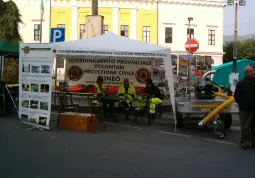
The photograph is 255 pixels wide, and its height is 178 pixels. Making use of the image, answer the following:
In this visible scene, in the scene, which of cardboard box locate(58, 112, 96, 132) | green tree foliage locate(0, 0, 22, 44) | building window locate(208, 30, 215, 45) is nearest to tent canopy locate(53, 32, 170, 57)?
cardboard box locate(58, 112, 96, 132)

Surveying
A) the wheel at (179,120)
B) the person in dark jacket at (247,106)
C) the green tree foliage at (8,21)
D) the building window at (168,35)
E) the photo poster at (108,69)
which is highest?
the building window at (168,35)

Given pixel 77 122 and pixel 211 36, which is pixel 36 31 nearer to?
pixel 211 36

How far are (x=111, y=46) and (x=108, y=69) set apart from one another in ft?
16.3

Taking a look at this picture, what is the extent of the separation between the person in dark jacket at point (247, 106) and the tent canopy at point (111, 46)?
269 centimetres

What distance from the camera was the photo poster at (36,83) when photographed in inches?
382

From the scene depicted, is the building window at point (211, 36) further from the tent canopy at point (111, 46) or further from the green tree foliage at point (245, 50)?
the tent canopy at point (111, 46)

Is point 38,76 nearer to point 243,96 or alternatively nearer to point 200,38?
point 243,96

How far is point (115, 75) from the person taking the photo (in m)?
15.3

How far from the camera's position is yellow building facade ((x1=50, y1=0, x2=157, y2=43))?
1802 inches

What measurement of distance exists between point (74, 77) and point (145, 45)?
5.64 m

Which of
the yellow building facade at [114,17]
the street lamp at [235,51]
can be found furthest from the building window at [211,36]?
the street lamp at [235,51]

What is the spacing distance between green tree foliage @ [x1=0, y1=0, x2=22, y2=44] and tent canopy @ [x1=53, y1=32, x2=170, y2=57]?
1599 centimetres

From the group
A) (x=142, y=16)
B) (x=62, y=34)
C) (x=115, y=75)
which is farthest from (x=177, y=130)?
(x=142, y=16)

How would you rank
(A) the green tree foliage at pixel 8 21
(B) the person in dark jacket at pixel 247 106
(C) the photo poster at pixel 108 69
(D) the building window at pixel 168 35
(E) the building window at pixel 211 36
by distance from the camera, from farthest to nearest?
(E) the building window at pixel 211 36 < (D) the building window at pixel 168 35 < (A) the green tree foliage at pixel 8 21 < (C) the photo poster at pixel 108 69 < (B) the person in dark jacket at pixel 247 106
